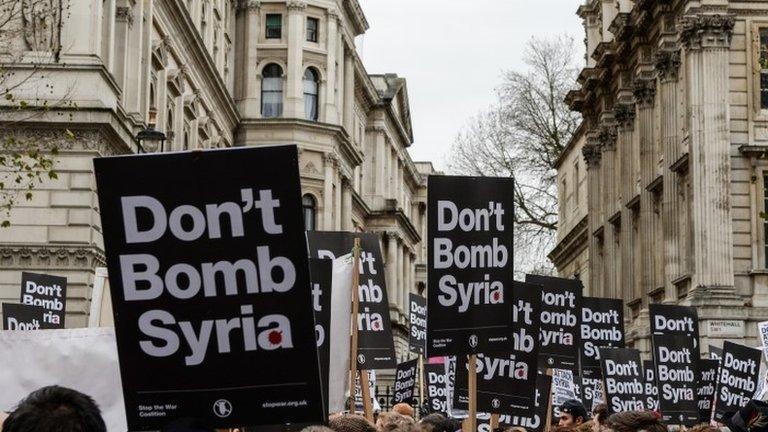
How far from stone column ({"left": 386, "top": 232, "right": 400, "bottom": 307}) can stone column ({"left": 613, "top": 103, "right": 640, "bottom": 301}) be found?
35205mm

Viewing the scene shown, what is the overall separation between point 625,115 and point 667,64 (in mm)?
6473

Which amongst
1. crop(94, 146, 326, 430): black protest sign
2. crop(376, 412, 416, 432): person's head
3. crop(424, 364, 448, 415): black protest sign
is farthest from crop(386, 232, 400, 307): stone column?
crop(94, 146, 326, 430): black protest sign

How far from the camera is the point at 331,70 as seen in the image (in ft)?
214

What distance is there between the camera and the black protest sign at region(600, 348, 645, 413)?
19375 millimetres

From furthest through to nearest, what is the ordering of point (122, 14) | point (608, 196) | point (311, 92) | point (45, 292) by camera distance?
point (311, 92)
point (608, 196)
point (122, 14)
point (45, 292)

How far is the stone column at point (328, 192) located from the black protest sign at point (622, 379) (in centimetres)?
4462

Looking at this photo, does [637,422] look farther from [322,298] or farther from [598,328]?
[598,328]

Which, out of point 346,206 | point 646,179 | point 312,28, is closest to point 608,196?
point 646,179

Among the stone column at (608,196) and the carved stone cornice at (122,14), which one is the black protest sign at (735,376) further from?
the stone column at (608,196)

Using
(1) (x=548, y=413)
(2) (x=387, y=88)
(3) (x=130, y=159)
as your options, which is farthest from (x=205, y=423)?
(2) (x=387, y=88)

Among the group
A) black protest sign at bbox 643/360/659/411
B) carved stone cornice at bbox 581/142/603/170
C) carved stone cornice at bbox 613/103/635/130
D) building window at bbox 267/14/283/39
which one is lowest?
black protest sign at bbox 643/360/659/411

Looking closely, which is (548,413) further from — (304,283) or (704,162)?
(704,162)

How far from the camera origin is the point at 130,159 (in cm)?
693

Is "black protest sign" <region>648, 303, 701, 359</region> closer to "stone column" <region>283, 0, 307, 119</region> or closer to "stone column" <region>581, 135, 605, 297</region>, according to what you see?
"stone column" <region>581, 135, 605, 297</region>
